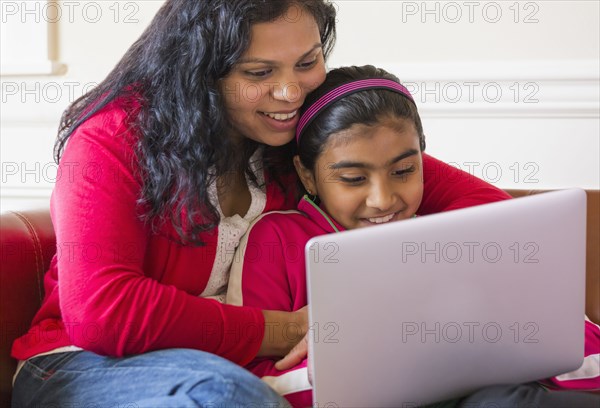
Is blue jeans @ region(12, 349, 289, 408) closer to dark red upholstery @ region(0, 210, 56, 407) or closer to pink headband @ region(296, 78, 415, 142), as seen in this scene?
dark red upholstery @ region(0, 210, 56, 407)

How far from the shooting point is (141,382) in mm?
1088

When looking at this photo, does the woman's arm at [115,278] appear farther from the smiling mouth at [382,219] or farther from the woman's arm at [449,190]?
the woman's arm at [449,190]

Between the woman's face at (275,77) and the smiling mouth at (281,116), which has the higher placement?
the woman's face at (275,77)

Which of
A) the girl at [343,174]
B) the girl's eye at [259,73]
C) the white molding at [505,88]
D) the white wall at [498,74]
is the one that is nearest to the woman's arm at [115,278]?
the girl at [343,174]

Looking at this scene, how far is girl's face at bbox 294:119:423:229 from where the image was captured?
4.23 feet

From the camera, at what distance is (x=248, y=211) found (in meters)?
1.40

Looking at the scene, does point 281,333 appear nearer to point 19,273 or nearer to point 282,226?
point 282,226

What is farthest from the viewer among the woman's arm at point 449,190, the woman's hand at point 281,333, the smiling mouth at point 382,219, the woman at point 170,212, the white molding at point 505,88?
the white molding at point 505,88

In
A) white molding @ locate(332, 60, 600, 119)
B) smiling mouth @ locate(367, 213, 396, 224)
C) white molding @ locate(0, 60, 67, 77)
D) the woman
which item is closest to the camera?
the woman

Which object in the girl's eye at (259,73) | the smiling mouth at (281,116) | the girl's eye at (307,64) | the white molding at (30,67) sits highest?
the white molding at (30,67)

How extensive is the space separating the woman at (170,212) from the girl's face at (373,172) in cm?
11

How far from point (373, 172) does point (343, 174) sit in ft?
0.17

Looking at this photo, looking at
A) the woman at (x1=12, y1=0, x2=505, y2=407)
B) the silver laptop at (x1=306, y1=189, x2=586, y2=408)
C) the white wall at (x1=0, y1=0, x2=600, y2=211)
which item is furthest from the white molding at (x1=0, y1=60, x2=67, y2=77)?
the silver laptop at (x1=306, y1=189, x2=586, y2=408)

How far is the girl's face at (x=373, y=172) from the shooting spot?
1.29 meters
